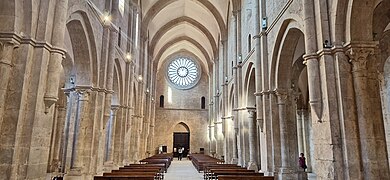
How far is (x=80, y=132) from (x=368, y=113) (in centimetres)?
1095

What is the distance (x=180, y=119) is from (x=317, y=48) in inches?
1415

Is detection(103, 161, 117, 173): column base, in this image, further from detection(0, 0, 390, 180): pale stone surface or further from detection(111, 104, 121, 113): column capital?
detection(111, 104, 121, 113): column capital

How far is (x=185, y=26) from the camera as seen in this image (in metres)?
37.4

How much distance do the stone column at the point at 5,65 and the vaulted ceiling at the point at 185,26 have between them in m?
20.4

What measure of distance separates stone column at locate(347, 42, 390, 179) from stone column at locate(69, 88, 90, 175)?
1066cm

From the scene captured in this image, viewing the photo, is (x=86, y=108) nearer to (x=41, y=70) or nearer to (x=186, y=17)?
(x=41, y=70)

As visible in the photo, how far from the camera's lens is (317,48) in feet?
28.1

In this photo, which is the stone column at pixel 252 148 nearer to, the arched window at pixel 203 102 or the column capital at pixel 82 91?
the column capital at pixel 82 91

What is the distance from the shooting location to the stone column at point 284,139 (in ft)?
41.7

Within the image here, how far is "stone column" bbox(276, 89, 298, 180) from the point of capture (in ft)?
41.7

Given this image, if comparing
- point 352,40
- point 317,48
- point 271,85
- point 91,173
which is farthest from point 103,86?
point 352,40

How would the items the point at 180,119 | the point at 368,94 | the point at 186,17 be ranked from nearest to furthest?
the point at 368,94 → the point at 186,17 → the point at 180,119

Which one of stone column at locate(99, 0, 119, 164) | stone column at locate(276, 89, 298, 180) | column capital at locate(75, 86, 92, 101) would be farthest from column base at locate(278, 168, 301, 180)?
column capital at locate(75, 86, 92, 101)

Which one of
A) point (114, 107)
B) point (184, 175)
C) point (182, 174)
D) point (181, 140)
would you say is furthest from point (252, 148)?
point (181, 140)
